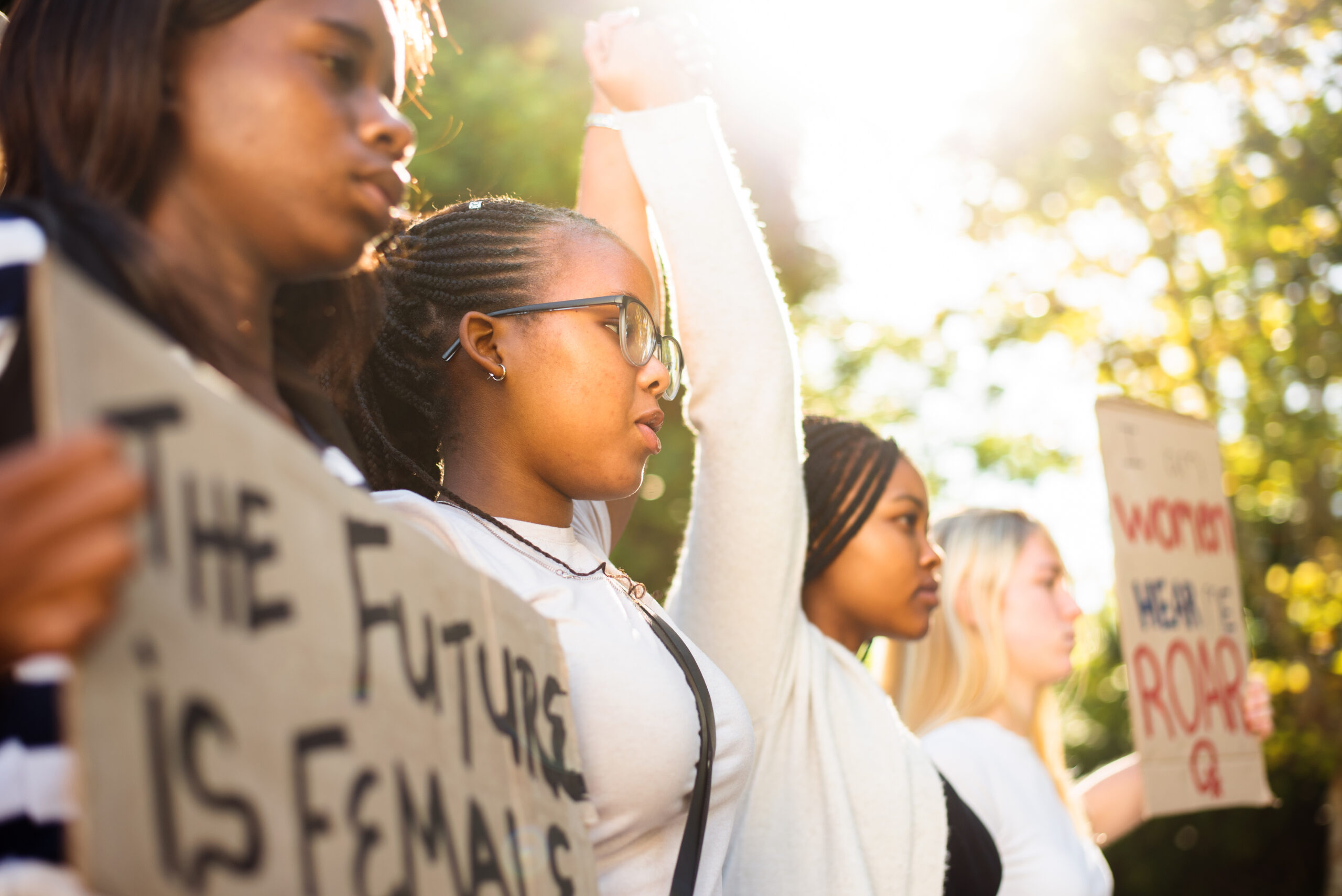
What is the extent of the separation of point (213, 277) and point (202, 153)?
0.37 ft

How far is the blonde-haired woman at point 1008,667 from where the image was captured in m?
3.80

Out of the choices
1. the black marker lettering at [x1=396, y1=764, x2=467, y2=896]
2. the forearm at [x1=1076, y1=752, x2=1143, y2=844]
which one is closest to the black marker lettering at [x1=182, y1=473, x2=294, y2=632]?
the black marker lettering at [x1=396, y1=764, x2=467, y2=896]

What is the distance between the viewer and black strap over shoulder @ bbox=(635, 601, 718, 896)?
1624 mm

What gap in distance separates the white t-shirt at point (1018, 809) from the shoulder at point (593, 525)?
1342 mm

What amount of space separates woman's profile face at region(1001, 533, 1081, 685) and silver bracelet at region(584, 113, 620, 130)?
2.27 metres

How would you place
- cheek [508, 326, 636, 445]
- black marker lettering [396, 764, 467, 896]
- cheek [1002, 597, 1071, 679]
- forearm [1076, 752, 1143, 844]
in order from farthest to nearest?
forearm [1076, 752, 1143, 844] → cheek [1002, 597, 1071, 679] → cheek [508, 326, 636, 445] → black marker lettering [396, 764, 467, 896]

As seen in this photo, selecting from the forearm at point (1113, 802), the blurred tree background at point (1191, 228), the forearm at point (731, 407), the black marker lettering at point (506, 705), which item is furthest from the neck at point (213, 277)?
the blurred tree background at point (1191, 228)

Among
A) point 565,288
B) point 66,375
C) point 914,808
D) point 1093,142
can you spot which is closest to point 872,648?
point 914,808

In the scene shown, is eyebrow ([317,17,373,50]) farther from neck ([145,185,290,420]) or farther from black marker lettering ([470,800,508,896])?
black marker lettering ([470,800,508,896])

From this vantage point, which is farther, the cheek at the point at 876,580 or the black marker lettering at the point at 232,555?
the cheek at the point at 876,580

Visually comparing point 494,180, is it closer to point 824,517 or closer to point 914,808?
point 824,517

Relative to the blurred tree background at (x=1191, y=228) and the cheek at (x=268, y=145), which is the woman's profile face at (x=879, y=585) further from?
the blurred tree background at (x=1191, y=228)

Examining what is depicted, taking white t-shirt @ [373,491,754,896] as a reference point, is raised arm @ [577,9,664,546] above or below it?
above

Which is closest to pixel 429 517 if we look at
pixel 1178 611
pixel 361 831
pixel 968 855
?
pixel 361 831
